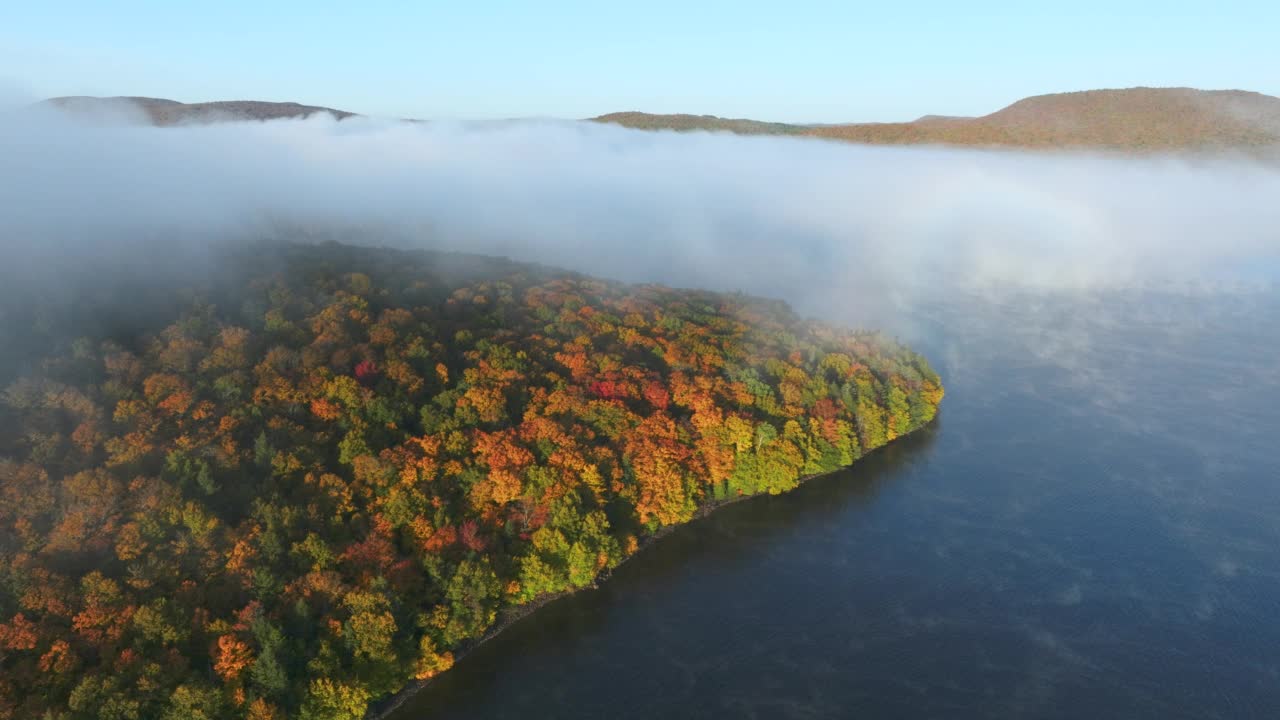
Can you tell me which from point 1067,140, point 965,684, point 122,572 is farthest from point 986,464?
point 1067,140

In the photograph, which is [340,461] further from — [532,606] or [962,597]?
[962,597]

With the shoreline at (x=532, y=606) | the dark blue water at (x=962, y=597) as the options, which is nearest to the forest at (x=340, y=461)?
the shoreline at (x=532, y=606)

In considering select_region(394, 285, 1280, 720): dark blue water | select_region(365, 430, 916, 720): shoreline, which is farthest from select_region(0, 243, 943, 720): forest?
select_region(394, 285, 1280, 720): dark blue water

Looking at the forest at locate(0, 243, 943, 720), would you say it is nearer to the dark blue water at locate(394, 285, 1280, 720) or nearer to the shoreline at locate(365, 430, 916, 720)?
the shoreline at locate(365, 430, 916, 720)

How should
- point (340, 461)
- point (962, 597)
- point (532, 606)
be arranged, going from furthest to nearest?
point (340, 461), point (962, 597), point (532, 606)

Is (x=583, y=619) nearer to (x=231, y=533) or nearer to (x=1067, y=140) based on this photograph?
(x=231, y=533)

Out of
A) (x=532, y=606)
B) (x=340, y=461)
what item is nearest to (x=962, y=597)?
(x=532, y=606)

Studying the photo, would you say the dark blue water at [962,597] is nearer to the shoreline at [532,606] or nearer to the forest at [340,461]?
the shoreline at [532,606]

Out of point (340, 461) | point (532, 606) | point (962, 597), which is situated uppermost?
point (340, 461)
